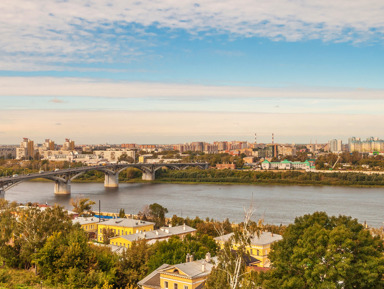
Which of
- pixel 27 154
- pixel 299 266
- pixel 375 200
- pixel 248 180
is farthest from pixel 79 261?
pixel 27 154

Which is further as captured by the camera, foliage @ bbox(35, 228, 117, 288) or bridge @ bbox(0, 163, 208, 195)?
bridge @ bbox(0, 163, 208, 195)

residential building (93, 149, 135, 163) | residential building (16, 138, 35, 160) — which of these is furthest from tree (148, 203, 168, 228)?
residential building (16, 138, 35, 160)

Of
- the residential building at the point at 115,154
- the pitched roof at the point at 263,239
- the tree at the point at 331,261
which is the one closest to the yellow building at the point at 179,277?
the tree at the point at 331,261

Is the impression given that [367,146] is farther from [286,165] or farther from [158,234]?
[158,234]

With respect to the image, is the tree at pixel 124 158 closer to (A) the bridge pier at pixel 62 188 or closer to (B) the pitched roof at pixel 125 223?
(A) the bridge pier at pixel 62 188

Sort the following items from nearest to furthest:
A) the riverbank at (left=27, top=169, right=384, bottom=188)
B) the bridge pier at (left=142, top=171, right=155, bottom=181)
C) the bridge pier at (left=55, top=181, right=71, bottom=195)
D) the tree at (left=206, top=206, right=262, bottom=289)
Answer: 1. the tree at (left=206, top=206, right=262, bottom=289)
2. the bridge pier at (left=55, top=181, right=71, bottom=195)
3. the riverbank at (left=27, top=169, right=384, bottom=188)
4. the bridge pier at (left=142, top=171, right=155, bottom=181)

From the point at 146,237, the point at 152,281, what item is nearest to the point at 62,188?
the point at 146,237

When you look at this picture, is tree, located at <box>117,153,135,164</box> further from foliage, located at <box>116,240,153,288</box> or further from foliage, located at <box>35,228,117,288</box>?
foliage, located at <box>35,228,117,288</box>

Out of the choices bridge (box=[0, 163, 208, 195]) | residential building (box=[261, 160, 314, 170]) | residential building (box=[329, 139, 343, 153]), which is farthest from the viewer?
residential building (box=[329, 139, 343, 153])
